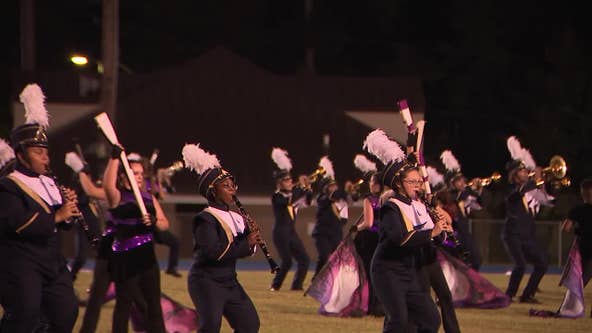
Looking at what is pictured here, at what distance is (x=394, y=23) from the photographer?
43.2 m

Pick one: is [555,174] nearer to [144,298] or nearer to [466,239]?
[466,239]

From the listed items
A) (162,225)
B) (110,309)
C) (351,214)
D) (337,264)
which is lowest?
(351,214)

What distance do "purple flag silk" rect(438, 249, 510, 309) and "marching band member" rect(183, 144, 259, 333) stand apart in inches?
239

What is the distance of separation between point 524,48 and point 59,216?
112 feet

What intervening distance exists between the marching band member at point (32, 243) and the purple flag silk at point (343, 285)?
6.04 m

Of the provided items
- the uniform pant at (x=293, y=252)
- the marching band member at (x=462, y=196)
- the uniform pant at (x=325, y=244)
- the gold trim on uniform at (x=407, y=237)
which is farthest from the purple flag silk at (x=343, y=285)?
the gold trim on uniform at (x=407, y=237)

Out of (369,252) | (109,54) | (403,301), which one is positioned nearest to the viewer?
(403,301)

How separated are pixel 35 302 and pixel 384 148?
317 centimetres

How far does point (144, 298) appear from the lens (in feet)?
30.0

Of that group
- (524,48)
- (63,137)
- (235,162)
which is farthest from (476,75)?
(63,137)

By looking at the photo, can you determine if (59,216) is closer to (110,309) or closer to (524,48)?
(110,309)

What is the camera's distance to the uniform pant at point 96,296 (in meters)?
9.62

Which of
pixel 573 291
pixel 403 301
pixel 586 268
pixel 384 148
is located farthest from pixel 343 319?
pixel 403 301

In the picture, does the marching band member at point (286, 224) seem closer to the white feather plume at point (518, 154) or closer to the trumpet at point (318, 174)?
the trumpet at point (318, 174)
